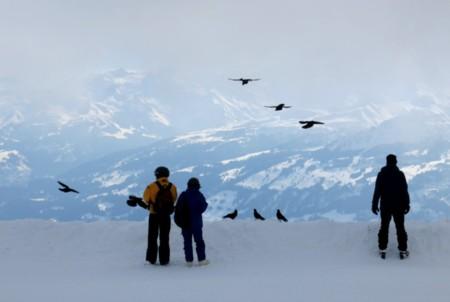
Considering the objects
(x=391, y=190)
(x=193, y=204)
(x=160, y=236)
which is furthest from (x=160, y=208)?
(x=391, y=190)

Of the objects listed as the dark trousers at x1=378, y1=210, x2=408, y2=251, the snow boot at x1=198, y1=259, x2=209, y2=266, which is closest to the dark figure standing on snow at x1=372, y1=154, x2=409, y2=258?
the dark trousers at x1=378, y1=210, x2=408, y2=251

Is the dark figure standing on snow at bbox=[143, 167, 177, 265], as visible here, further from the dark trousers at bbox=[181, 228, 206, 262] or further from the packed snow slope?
the dark trousers at bbox=[181, 228, 206, 262]

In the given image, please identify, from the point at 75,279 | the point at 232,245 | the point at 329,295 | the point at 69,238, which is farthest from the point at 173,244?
the point at 329,295

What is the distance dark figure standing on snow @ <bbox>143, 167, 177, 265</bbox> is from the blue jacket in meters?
0.33

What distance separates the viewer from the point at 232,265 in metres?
16.0

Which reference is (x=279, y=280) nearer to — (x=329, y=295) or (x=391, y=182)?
(x=329, y=295)

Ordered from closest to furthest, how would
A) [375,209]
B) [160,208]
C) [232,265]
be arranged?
[160,208]
[232,265]
[375,209]

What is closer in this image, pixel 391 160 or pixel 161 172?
pixel 161 172

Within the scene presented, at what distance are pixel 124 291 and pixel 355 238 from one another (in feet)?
28.5

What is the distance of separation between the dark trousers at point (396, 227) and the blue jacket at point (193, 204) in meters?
4.94

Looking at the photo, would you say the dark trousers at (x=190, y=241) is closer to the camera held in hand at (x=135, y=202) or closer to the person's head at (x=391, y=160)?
the camera held in hand at (x=135, y=202)

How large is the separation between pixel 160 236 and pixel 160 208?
735 mm

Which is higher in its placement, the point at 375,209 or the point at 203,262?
the point at 375,209

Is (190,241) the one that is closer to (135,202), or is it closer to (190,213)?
(190,213)
